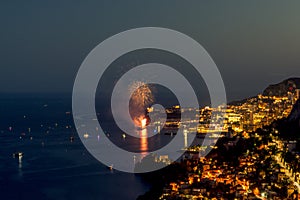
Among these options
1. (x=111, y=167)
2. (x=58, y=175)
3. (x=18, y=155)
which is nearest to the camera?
(x=58, y=175)

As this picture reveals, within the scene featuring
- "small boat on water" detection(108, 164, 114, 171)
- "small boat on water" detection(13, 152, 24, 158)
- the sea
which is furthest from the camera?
"small boat on water" detection(13, 152, 24, 158)

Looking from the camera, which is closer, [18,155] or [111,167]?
[111,167]

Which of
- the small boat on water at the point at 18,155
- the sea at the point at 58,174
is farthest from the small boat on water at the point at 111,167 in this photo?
the small boat on water at the point at 18,155

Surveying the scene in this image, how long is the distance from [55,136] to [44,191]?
8.54m

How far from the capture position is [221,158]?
8844 mm

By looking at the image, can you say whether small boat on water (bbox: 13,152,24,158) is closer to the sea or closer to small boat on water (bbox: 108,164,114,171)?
the sea

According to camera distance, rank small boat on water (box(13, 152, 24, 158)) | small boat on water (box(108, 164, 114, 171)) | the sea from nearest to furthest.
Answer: the sea, small boat on water (box(108, 164, 114, 171)), small boat on water (box(13, 152, 24, 158))

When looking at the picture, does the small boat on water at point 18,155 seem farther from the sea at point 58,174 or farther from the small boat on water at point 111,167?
the small boat on water at point 111,167

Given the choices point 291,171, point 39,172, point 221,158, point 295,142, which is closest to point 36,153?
point 39,172

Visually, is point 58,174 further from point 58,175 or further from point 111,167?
point 111,167

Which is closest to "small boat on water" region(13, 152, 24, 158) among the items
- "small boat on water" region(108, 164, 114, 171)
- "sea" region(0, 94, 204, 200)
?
"sea" region(0, 94, 204, 200)

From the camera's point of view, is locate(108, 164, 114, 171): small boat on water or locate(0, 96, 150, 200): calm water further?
locate(108, 164, 114, 171): small boat on water

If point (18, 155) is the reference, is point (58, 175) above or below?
below

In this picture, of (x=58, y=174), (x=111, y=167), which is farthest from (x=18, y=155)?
(x=111, y=167)
